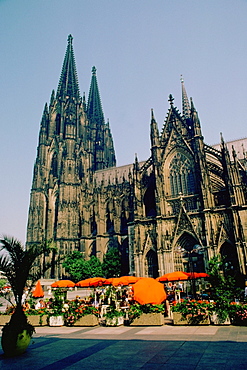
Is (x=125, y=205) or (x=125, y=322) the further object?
(x=125, y=205)

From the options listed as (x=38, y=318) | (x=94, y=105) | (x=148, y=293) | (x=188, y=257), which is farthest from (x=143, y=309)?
(x=94, y=105)

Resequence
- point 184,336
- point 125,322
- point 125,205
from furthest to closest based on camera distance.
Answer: point 125,205 → point 125,322 → point 184,336

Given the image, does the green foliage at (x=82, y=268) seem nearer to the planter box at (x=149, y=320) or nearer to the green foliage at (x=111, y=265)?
the green foliage at (x=111, y=265)

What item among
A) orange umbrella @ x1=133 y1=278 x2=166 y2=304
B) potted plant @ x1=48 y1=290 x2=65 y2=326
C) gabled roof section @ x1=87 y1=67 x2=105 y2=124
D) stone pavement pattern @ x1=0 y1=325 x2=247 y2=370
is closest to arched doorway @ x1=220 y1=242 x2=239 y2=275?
orange umbrella @ x1=133 y1=278 x2=166 y2=304

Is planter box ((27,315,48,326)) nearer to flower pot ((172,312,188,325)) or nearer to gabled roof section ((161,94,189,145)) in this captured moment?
flower pot ((172,312,188,325))

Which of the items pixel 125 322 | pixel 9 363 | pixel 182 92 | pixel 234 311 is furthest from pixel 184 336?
pixel 182 92

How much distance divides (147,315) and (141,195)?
1031 inches

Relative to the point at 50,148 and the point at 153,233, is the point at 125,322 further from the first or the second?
the point at 50,148

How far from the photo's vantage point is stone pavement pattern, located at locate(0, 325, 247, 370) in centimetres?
680

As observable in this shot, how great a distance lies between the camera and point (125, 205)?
49.3 metres

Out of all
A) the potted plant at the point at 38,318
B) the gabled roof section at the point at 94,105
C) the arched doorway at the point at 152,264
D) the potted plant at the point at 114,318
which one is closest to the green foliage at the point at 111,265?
the arched doorway at the point at 152,264

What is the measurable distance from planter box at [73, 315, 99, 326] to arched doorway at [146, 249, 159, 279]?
857 inches

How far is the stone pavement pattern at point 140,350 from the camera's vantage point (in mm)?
6797

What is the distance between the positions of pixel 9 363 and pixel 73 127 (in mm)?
52825
